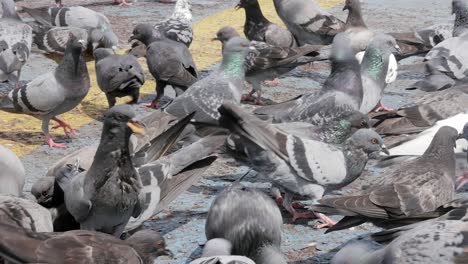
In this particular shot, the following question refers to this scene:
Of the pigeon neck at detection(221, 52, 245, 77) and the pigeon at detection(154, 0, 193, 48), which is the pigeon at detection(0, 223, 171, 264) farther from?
the pigeon at detection(154, 0, 193, 48)

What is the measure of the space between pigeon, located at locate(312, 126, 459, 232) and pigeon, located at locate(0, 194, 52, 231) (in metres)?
1.58

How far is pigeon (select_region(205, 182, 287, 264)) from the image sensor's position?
5.35m

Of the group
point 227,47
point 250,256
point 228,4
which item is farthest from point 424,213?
point 228,4

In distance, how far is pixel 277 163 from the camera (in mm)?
6098

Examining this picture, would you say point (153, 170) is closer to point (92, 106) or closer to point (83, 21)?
point (92, 106)

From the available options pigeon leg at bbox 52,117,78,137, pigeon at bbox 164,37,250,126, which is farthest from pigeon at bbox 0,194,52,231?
pigeon leg at bbox 52,117,78,137

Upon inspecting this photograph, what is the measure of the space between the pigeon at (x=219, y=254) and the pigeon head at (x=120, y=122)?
32.5 inches

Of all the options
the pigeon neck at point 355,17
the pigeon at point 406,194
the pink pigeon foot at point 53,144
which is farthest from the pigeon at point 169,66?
the pigeon at point 406,194

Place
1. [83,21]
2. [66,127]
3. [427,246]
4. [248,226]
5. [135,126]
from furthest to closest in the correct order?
[83,21] < [66,127] < [135,126] < [248,226] < [427,246]

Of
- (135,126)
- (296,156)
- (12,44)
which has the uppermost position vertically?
(135,126)

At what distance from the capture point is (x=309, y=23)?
10453 mm

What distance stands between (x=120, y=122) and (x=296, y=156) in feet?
4.07

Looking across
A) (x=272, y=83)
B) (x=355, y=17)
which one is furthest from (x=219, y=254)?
(x=355, y=17)

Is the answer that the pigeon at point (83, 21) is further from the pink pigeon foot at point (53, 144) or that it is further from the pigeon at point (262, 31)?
the pink pigeon foot at point (53, 144)
